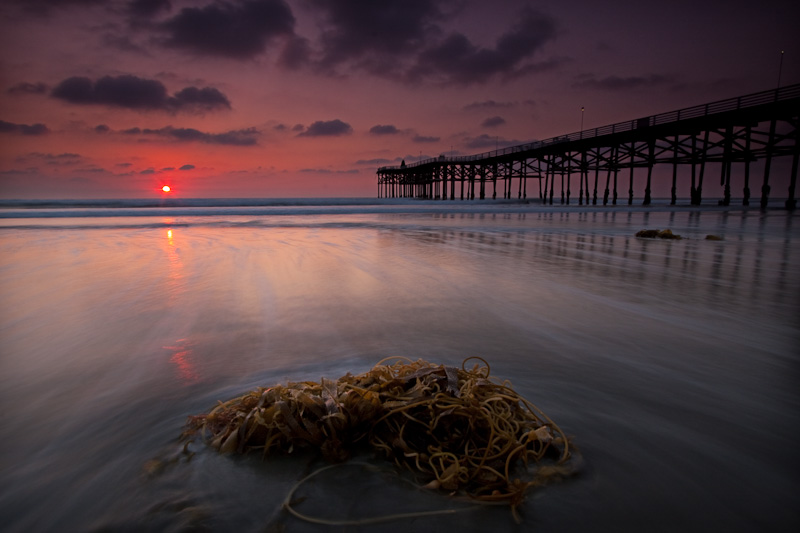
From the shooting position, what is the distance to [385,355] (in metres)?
3.12

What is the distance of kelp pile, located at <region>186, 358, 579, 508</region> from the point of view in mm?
1801

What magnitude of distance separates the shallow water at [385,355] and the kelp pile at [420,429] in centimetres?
10

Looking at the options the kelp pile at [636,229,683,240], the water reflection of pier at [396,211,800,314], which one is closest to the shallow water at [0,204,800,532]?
the water reflection of pier at [396,211,800,314]

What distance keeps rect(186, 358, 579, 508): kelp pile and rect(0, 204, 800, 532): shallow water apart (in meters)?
0.10

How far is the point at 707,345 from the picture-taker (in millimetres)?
3281

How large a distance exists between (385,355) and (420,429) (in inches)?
45.2

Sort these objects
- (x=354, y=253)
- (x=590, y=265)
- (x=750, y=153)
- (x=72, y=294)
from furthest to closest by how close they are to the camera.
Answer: (x=750, y=153) → (x=354, y=253) → (x=590, y=265) → (x=72, y=294)

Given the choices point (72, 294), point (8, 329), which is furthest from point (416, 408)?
point (72, 294)

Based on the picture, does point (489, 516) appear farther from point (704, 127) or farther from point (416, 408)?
point (704, 127)

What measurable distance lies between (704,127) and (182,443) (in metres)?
35.8

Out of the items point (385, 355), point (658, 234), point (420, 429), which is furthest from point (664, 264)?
point (420, 429)

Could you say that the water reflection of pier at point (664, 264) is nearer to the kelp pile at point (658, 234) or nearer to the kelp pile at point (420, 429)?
the kelp pile at point (658, 234)

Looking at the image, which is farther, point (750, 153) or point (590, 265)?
point (750, 153)

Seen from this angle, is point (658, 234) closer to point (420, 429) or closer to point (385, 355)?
point (385, 355)
